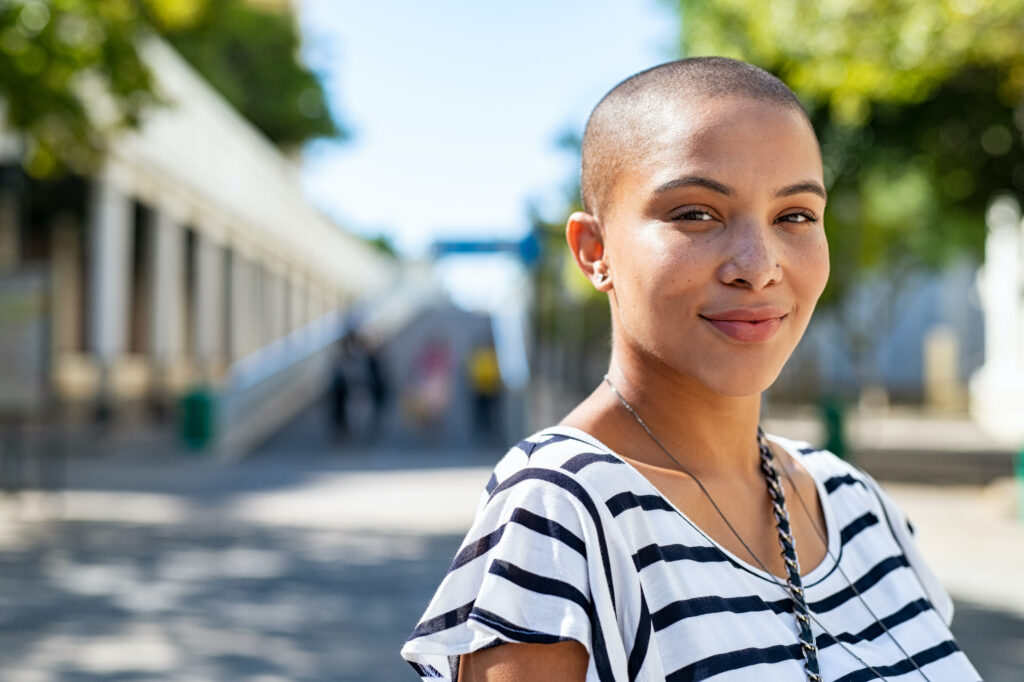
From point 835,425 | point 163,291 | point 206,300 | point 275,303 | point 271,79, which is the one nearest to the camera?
point 835,425

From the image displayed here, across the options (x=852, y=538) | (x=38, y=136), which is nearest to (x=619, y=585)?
(x=852, y=538)

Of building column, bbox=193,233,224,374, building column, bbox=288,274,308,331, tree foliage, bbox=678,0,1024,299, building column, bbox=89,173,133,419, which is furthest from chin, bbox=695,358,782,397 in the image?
building column, bbox=288,274,308,331

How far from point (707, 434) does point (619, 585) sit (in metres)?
0.30

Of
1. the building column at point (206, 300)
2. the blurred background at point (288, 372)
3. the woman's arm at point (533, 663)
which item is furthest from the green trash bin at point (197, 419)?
the woman's arm at point (533, 663)

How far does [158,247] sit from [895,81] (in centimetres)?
1785

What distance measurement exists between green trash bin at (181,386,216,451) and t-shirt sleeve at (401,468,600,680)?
16408 millimetres

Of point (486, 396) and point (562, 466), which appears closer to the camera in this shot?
point (562, 466)

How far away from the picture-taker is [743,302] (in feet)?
Result: 4.46

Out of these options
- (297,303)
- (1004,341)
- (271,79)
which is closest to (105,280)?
(1004,341)

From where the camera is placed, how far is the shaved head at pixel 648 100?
136cm

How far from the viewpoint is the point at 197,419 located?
17062 mm

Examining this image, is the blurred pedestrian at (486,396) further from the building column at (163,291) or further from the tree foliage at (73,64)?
the building column at (163,291)

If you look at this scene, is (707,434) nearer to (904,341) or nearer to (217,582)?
(217,582)

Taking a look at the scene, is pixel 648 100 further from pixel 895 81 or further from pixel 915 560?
pixel 895 81
